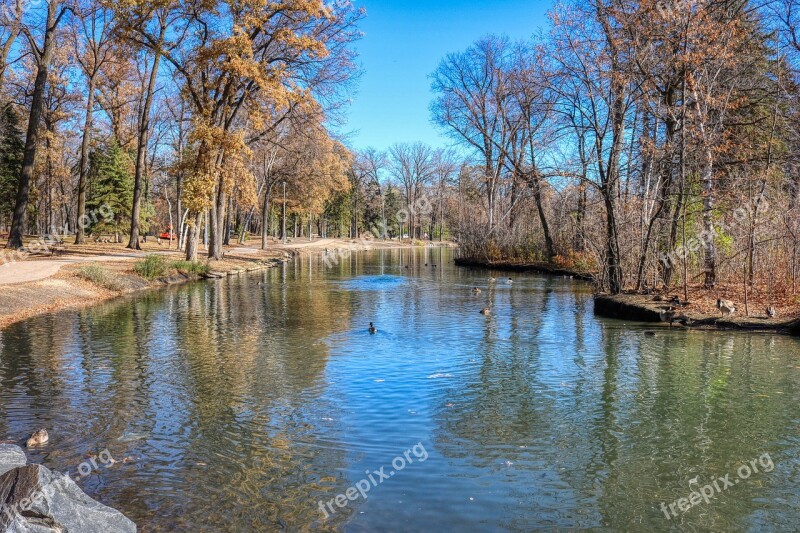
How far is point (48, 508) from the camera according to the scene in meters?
4.29

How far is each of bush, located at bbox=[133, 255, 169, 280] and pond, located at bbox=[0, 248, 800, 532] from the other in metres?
9.04

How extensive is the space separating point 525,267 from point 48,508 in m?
31.6

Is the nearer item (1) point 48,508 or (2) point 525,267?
(1) point 48,508

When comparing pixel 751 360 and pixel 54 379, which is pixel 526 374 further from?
pixel 54 379

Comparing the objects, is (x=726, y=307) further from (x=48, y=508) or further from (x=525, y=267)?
(x=525, y=267)

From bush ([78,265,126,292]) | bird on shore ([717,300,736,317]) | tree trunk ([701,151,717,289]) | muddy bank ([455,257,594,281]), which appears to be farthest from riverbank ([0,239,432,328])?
tree trunk ([701,151,717,289])

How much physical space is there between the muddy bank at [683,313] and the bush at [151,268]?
16.4m

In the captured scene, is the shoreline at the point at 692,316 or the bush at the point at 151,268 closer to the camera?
the shoreline at the point at 692,316

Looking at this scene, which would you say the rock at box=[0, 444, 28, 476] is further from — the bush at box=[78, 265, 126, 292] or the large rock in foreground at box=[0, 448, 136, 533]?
the bush at box=[78, 265, 126, 292]

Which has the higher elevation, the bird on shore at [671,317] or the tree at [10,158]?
the tree at [10,158]

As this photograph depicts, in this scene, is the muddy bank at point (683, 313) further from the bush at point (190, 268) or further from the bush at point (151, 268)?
the bush at point (190, 268)

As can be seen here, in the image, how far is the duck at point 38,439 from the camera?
650 centimetres

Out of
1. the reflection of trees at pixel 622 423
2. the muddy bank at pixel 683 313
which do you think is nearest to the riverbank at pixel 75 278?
the reflection of trees at pixel 622 423

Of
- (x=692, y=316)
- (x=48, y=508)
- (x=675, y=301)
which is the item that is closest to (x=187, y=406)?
(x=48, y=508)
